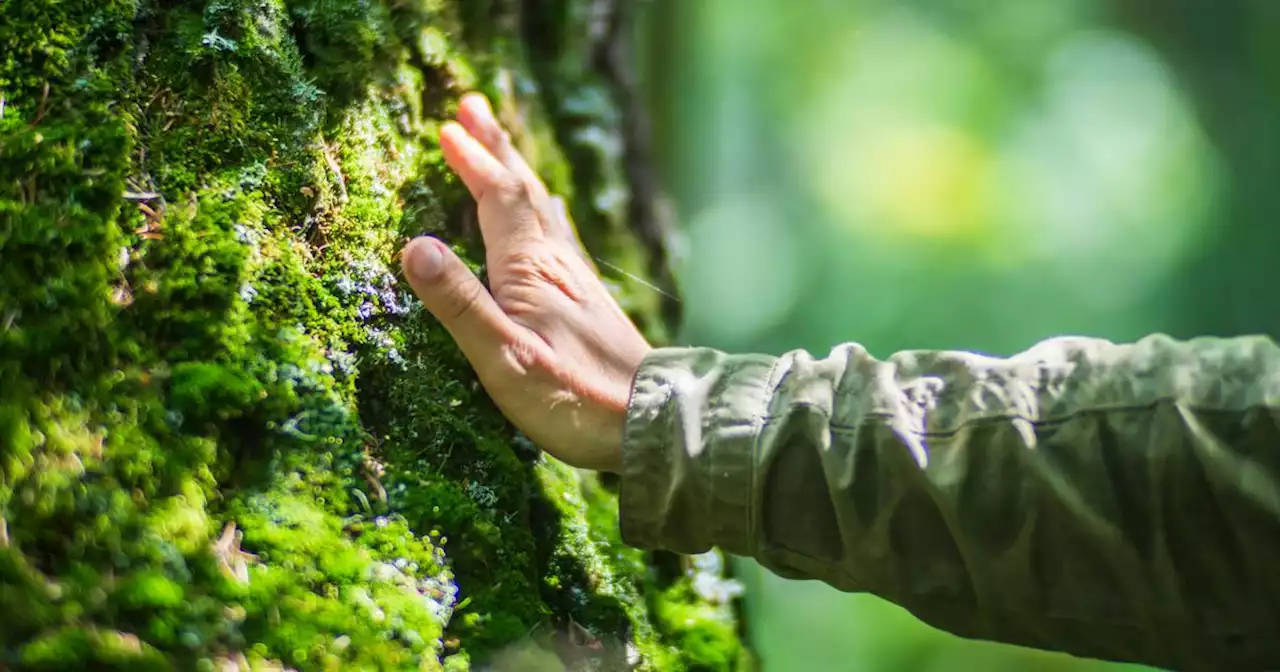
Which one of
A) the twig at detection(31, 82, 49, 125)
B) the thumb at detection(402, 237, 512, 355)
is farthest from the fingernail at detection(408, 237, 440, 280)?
the twig at detection(31, 82, 49, 125)

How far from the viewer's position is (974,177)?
26.1 ft

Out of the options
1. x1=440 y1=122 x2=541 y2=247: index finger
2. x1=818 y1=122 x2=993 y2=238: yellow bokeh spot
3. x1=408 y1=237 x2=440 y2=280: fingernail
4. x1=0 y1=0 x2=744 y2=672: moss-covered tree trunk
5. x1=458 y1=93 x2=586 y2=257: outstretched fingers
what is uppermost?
x1=818 y1=122 x2=993 y2=238: yellow bokeh spot

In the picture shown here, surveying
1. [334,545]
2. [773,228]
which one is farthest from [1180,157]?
[334,545]

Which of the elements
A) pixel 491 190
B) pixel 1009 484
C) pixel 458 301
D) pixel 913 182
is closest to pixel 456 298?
pixel 458 301

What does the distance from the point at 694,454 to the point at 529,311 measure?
0.42 meters

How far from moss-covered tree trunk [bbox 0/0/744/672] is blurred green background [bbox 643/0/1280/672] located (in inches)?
254

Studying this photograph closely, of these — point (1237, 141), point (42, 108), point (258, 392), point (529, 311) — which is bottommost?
point (258, 392)

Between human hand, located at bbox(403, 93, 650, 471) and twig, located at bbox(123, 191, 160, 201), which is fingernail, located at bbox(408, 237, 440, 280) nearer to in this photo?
human hand, located at bbox(403, 93, 650, 471)

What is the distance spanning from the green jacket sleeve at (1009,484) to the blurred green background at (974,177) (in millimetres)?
6514

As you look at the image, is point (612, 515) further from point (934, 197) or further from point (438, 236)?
point (934, 197)

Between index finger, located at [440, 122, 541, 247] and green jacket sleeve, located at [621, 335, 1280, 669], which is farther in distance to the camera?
index finger, located at [440, 122, 541, 247]

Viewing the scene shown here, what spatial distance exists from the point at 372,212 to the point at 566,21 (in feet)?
3.62

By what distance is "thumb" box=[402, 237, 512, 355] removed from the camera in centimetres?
128

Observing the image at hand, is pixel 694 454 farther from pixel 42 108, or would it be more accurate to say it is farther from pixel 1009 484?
pixel 42 108
